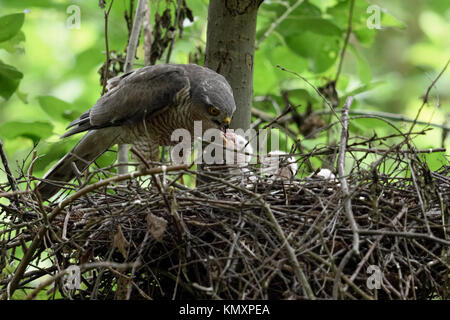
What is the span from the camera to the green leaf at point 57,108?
4.24 metres

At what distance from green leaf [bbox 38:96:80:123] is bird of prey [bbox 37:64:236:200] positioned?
0.47 m

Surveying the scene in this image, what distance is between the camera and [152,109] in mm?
3600

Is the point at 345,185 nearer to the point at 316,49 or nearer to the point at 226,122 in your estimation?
the point at 226,122

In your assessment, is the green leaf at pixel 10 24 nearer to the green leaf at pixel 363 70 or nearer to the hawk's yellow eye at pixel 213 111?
the hawk's yellow eye at pixel 213 111

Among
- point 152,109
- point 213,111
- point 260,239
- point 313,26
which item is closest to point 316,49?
point 313,26

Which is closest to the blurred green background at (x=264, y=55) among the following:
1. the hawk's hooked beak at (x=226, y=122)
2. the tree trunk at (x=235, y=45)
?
the tree trunk at (x=235, y=45)

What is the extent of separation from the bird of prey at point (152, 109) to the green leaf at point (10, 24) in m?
0.72

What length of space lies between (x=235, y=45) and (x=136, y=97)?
749mm

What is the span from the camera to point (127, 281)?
227 cm

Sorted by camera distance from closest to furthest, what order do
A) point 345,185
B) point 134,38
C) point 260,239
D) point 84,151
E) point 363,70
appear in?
point 345,185, point 260,239, point 134,38, point 84,151, point 363,70

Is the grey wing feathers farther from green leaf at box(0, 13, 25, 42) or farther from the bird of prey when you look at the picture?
green leaf at box(0, 13, 25, 42)

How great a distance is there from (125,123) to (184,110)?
43cm

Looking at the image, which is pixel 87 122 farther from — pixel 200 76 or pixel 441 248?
pixel 441 248

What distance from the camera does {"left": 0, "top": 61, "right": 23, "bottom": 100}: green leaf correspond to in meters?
3.76
